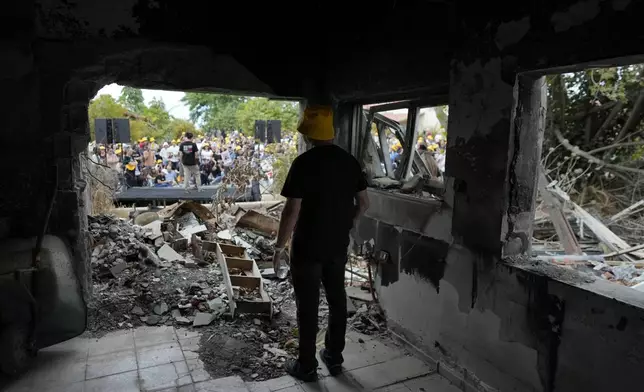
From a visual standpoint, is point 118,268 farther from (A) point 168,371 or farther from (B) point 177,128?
(B) point 177,128

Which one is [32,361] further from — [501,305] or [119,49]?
[501,305]

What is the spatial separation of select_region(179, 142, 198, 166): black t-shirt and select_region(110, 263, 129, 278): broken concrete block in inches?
223

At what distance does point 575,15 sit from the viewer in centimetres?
215

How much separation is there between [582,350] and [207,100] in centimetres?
2564

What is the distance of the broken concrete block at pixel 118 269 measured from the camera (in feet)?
15.6

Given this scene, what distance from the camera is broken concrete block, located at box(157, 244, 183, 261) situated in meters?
5.49

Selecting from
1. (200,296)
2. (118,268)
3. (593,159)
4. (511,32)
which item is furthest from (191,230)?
(593,159)

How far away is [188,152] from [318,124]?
8.09m

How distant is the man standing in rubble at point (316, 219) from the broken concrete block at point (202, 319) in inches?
49.0

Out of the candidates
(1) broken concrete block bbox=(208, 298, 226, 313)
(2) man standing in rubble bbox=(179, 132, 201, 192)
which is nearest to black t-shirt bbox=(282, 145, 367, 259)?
(1) broken concrete block bbox=(208, 298, 226, 313)

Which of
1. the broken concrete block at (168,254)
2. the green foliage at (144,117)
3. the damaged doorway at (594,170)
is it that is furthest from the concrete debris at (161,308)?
the green foliage at (144,117)

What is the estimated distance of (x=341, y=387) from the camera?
A: 2.88 meters

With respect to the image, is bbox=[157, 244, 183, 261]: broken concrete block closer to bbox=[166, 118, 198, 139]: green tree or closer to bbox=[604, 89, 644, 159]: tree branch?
bbox=[604, 89, 644, 159]: tree branch

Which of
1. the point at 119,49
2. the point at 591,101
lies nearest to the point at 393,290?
the point at 119,49
